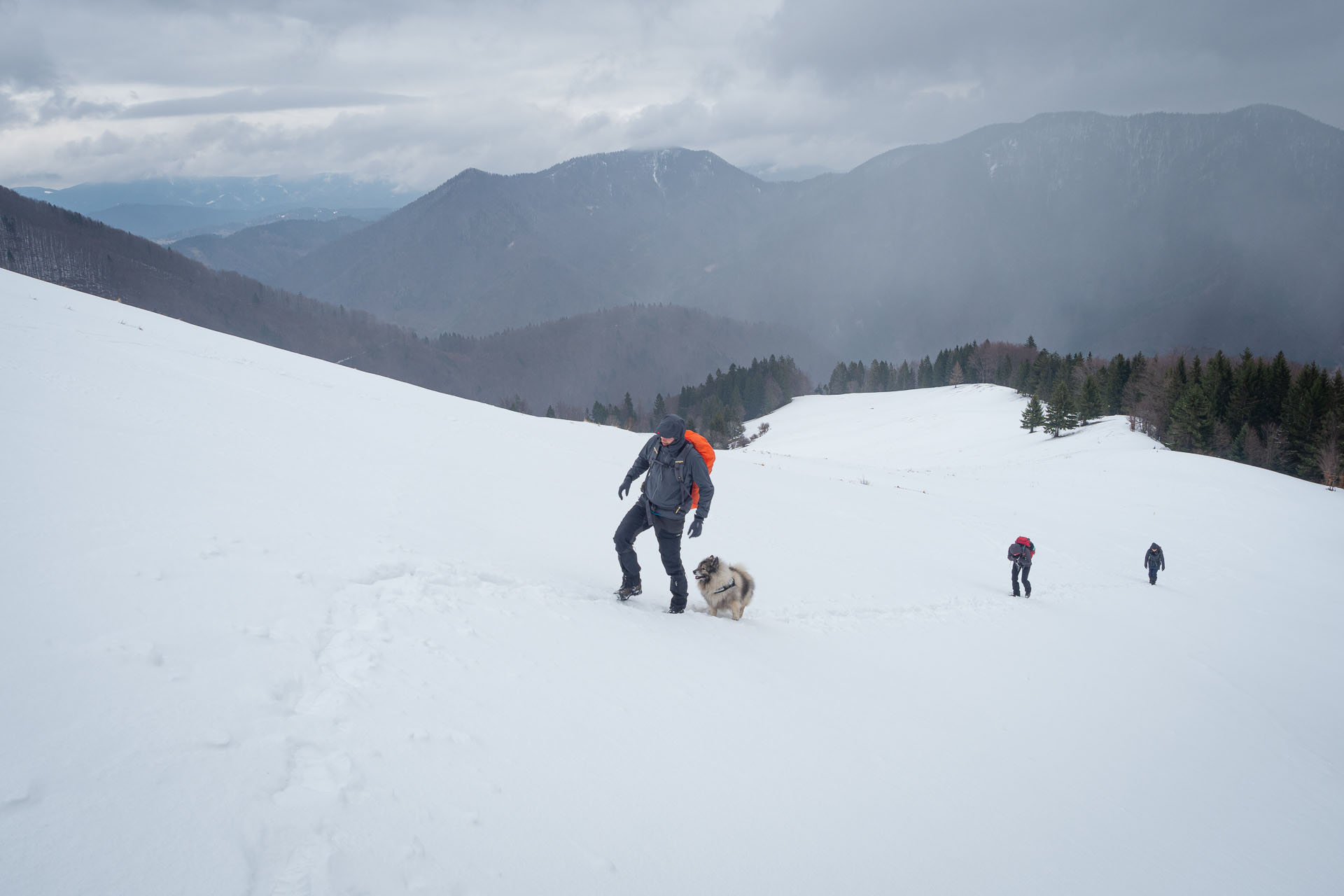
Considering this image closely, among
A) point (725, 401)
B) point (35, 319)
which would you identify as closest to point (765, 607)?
point (35, 319)

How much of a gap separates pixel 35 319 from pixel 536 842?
640 inches

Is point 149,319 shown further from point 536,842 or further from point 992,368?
point 992,368

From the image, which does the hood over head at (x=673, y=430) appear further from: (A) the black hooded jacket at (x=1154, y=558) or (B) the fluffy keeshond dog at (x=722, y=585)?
(A) the black hooded jacket at (x=1154, y=558)

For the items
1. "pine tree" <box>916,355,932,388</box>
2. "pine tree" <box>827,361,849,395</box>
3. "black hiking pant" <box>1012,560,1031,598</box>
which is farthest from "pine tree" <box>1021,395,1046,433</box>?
"pine tree" <box>827,361,849,395</box>

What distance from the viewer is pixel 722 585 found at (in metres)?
7.80

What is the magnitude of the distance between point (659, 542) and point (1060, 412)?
6042 centimetres

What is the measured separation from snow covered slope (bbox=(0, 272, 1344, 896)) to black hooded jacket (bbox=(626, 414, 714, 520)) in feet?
4.47

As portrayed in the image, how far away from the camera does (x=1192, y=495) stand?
28.7 metres

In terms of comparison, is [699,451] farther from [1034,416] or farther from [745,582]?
[1034,416]

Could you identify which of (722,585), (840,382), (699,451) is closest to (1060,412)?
(722,585)

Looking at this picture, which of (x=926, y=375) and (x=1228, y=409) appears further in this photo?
(x=926, y=375)

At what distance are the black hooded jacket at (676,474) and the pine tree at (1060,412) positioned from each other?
59064mm

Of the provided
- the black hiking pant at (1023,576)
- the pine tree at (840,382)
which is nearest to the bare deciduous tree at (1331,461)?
the black hiking pant at (1023,576)

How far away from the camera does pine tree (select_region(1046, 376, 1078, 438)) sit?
55.2 metres
